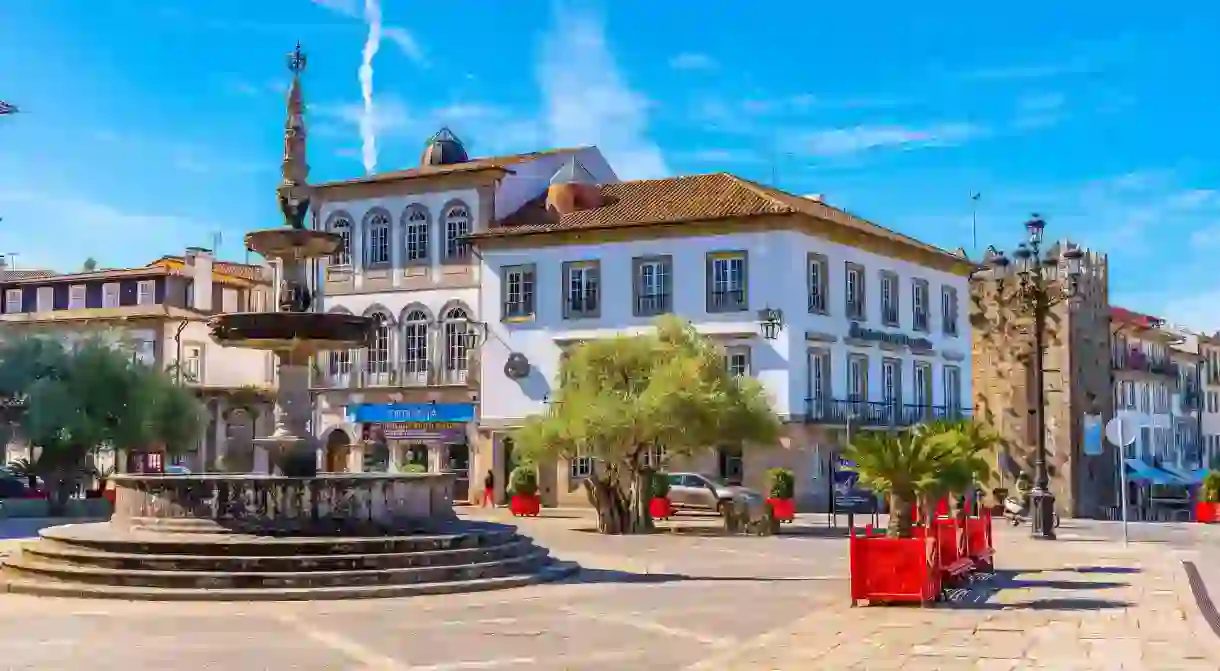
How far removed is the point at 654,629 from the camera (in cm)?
1363

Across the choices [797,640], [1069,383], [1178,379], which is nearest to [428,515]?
[797,640]

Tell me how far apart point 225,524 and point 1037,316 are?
17676 millimetres

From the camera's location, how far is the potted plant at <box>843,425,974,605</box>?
15367 mm

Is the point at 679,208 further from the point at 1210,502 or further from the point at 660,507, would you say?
the point at 1210,502

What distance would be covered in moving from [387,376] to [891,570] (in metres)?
34.1

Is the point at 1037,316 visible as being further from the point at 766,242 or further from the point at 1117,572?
the point at 766,242

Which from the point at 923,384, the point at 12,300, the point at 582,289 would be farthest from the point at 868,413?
the point at 12,300

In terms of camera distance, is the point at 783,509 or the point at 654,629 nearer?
the point at 654,629

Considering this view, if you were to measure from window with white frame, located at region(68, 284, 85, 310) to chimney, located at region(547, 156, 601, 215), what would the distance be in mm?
22396

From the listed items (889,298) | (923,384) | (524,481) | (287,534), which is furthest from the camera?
(923,384)

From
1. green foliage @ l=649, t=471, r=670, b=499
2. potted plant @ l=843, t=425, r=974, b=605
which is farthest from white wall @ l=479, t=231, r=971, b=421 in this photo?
potted plant @ l=843, t=425, r=974, b=605

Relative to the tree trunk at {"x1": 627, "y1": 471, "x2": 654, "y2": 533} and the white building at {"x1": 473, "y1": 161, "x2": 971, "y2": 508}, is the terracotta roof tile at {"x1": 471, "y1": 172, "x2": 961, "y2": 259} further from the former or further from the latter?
the tree trunk at {"x1": 627, "y1": 471, "x2": 654, "y2": 533}

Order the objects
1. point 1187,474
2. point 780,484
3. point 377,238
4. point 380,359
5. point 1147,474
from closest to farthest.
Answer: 1. point 780,484
2. point 380,359
3. point 377,238
4. point 1147,474
5. point 1187,474

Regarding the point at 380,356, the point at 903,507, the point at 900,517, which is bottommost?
the point at 900,517
